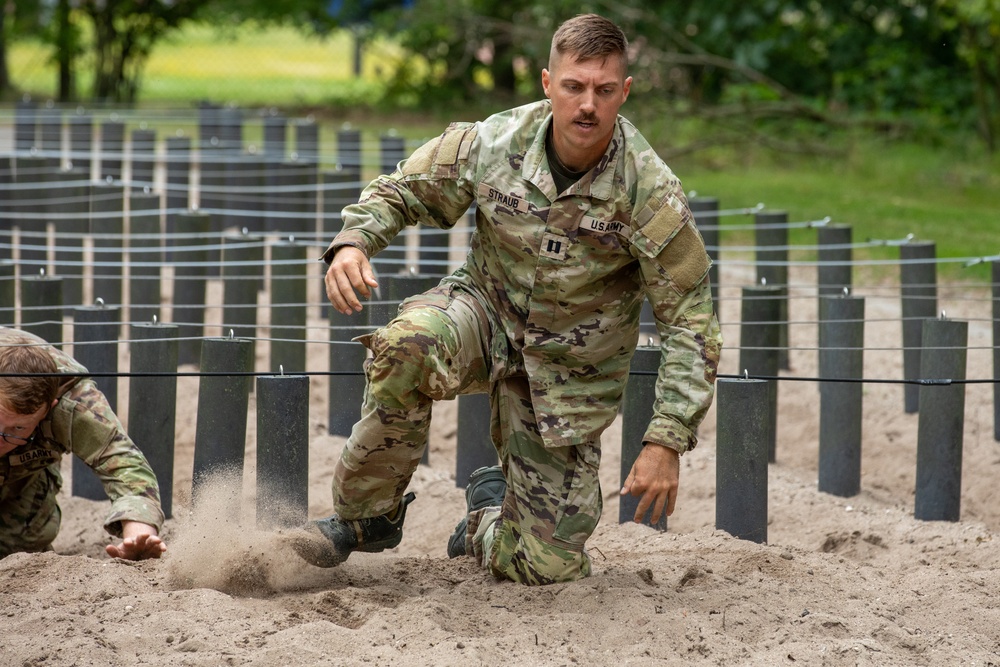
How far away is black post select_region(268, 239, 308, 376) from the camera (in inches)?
208

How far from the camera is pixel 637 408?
167 inches

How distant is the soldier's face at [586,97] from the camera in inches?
132

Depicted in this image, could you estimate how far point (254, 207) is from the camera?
799cm

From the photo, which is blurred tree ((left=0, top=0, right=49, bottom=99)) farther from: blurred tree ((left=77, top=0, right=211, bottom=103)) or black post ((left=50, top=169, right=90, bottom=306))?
black post ((left=50, top=169, right=90, bottom=306))

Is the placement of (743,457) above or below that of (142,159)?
below

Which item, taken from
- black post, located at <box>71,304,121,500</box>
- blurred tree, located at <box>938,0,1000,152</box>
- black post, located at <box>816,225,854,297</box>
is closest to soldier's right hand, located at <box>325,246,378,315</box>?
black post, located at <box>71,304,121,500</box>

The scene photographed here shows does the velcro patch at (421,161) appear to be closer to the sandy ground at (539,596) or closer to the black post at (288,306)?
the sandy ground at (539,596)

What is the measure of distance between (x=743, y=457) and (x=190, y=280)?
10.2 ft

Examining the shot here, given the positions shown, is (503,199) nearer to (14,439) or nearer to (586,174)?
(586,174)

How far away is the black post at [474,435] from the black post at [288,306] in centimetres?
86

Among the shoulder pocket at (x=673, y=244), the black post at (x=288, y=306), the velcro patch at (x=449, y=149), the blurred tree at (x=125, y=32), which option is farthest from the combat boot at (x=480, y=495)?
the blurred tree at (x=125, y=32)

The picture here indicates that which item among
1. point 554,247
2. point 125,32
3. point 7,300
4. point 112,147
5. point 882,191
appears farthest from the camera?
point 125,32

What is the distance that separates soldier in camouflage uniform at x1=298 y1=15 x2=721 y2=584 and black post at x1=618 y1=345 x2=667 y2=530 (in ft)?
1.80

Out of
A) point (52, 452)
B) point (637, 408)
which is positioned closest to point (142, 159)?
point (52, 452)
